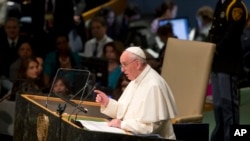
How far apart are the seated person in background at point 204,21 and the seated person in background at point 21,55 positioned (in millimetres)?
2737

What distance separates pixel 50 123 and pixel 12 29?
190 inches

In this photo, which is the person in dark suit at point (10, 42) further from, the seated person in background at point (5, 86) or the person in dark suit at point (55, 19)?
the seated person in background at point (5, 86)

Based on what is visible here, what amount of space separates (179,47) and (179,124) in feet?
3.95

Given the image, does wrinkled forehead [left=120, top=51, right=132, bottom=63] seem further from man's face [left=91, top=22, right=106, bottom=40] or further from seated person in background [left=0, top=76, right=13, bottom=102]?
man's face [left=91, top=22, right=106, bottom=40]

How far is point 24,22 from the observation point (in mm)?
13328

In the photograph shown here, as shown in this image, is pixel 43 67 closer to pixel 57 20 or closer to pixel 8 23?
pixel 8 23

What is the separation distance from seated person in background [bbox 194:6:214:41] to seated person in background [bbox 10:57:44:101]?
10.8 ft

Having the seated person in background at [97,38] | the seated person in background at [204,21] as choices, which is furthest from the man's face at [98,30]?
the seated person in background at [204,21]

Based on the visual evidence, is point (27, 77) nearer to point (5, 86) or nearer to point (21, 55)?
point (5, 86)

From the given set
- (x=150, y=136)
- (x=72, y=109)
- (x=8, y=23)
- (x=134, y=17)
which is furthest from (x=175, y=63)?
(x=134, y=17)

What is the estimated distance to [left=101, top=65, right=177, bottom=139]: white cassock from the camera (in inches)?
272

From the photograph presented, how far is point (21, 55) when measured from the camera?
35.6 feet

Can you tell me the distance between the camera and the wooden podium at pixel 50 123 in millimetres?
6309

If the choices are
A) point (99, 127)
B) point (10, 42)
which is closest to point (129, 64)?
point (99, 127)
